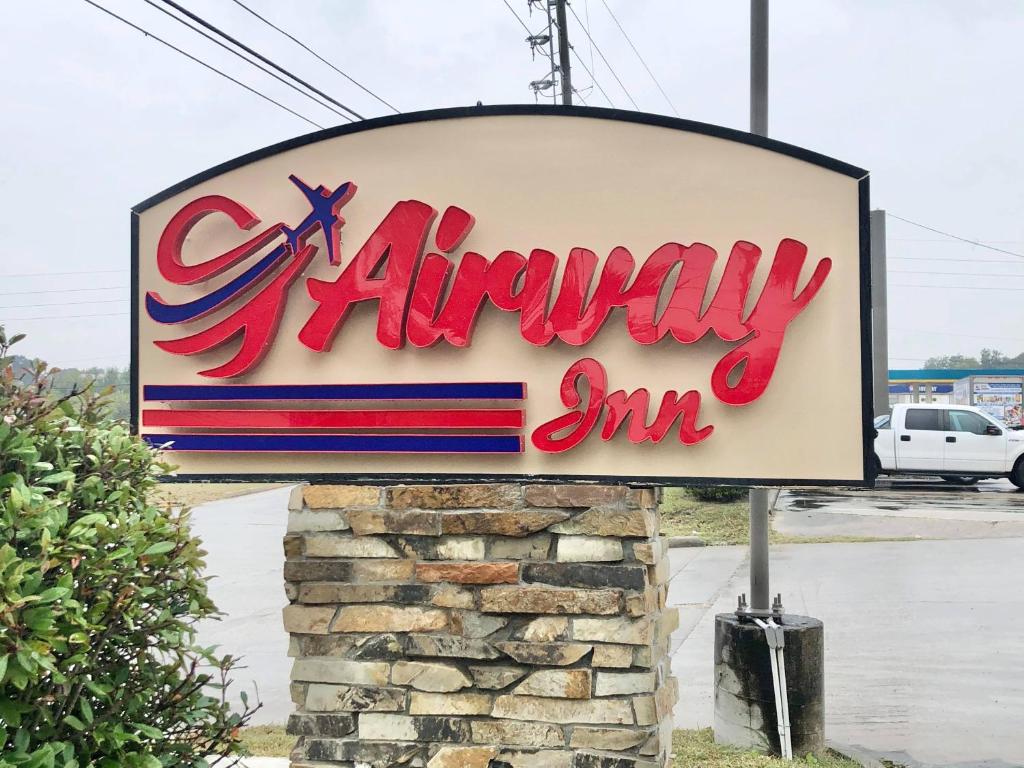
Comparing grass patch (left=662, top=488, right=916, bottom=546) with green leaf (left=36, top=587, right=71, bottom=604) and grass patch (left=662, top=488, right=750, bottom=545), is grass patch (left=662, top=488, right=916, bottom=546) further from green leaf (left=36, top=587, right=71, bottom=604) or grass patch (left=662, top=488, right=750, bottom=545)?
green leaf (left=36, top=587, right=71, bottom=604)

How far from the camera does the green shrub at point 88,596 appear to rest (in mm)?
2225

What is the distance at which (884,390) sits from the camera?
19.2m

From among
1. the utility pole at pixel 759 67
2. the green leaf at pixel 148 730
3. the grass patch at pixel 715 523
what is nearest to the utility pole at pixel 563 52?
the grass patch at pixel 715 523

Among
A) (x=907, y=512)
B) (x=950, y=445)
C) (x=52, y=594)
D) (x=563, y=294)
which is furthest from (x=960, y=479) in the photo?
(x=52, y=594)

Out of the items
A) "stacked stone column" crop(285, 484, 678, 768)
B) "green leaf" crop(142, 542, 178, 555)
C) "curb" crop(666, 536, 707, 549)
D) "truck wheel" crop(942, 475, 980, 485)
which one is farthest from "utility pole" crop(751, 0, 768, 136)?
"truck wheel" crop(942, 475, 980, 485)

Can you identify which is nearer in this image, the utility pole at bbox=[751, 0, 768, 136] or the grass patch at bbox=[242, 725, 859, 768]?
the grass patch at bbox=[242, 725, 859, 768]

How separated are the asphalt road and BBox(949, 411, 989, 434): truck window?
189cm

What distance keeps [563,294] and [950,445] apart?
18.5 m

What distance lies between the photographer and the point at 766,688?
6.02 meters

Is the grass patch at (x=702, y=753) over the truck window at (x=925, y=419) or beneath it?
beneath

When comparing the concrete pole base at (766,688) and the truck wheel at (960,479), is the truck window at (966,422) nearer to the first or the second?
the truck wheel at (960,479)

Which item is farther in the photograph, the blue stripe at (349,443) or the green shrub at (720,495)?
the green shrub at (720,495)

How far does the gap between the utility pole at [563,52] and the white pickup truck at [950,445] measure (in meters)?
10.4

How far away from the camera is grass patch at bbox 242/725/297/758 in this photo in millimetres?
6133
